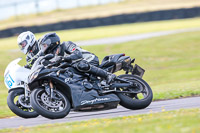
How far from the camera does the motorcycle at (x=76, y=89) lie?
26.6 ft

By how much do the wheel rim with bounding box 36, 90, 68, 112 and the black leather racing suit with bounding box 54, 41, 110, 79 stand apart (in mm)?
714

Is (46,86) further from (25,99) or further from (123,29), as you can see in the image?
(123,29)

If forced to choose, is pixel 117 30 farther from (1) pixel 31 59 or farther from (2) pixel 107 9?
(1) pixel 31 59

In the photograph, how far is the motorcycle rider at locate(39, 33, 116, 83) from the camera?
27.9 feet

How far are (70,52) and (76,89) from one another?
2.52 ft

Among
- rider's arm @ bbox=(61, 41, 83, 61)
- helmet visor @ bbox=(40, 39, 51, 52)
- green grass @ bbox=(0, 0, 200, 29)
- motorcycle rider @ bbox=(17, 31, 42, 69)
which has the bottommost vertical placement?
rider's arm @ bbox=(61, 41, 83, 61)

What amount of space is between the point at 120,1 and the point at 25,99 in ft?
150

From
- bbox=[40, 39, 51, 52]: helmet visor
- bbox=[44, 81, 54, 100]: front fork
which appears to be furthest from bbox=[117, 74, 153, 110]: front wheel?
bbox=[40, 39, 51, 52]: helmet visor

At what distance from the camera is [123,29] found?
122 ft

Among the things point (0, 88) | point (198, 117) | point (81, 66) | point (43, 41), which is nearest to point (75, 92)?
point (81, 66)

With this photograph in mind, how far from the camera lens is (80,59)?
8570mm

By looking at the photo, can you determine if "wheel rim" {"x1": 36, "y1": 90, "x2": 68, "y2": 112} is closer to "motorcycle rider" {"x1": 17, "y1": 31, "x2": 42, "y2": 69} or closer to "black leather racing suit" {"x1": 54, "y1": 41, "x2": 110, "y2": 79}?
"black leather racing suit" {"x1": 54, "y1": 41, "x2": 110, "y2": 79}

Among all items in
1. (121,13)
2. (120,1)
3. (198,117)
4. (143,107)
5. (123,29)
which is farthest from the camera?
(120,1)

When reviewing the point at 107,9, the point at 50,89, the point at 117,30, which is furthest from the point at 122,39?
the point at 50,89
